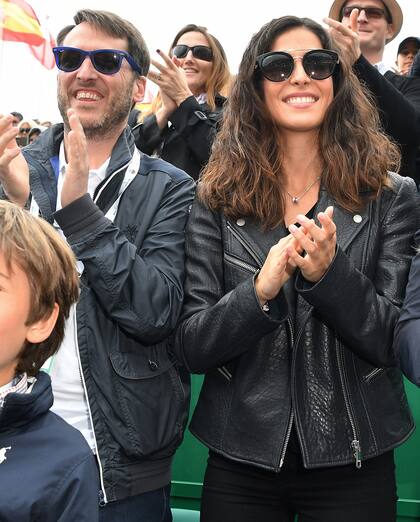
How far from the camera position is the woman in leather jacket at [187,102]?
390 cm

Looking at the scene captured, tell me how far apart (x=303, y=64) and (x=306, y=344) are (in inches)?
36.8

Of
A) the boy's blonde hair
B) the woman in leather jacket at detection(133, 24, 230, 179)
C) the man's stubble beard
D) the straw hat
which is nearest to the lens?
the boy's blonde hair

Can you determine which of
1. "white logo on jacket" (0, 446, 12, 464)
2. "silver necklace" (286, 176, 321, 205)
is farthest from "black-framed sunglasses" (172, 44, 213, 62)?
"white logo on jacket" (0, 446, 12, 464)

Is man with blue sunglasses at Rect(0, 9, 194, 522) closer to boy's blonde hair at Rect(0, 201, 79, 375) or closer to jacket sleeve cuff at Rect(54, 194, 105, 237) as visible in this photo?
jacket sleeve cuff at Rect(54, 194, 105, 237)

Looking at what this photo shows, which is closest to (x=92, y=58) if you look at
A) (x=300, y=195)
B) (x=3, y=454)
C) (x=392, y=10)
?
(x=300, y=195)

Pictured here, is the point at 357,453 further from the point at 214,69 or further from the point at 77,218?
the point at 214,69

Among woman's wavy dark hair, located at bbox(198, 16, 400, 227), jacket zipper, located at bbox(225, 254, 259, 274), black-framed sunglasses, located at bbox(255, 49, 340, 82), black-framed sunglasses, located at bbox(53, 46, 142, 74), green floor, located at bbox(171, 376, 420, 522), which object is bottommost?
green floor, located at bbox(171, 376, 420, 522)

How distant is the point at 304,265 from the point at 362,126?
72 cm

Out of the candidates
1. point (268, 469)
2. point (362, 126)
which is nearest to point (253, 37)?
point (362, 126)

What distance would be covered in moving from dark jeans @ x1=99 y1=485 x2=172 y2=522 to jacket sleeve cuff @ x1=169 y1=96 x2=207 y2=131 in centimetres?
193

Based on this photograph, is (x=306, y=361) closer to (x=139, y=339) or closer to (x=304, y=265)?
(x=304, y=265)

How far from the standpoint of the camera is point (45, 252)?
193 centimetres

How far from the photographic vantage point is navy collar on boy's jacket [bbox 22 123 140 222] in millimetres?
2697

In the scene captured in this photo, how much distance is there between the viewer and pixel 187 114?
395 centimetres
